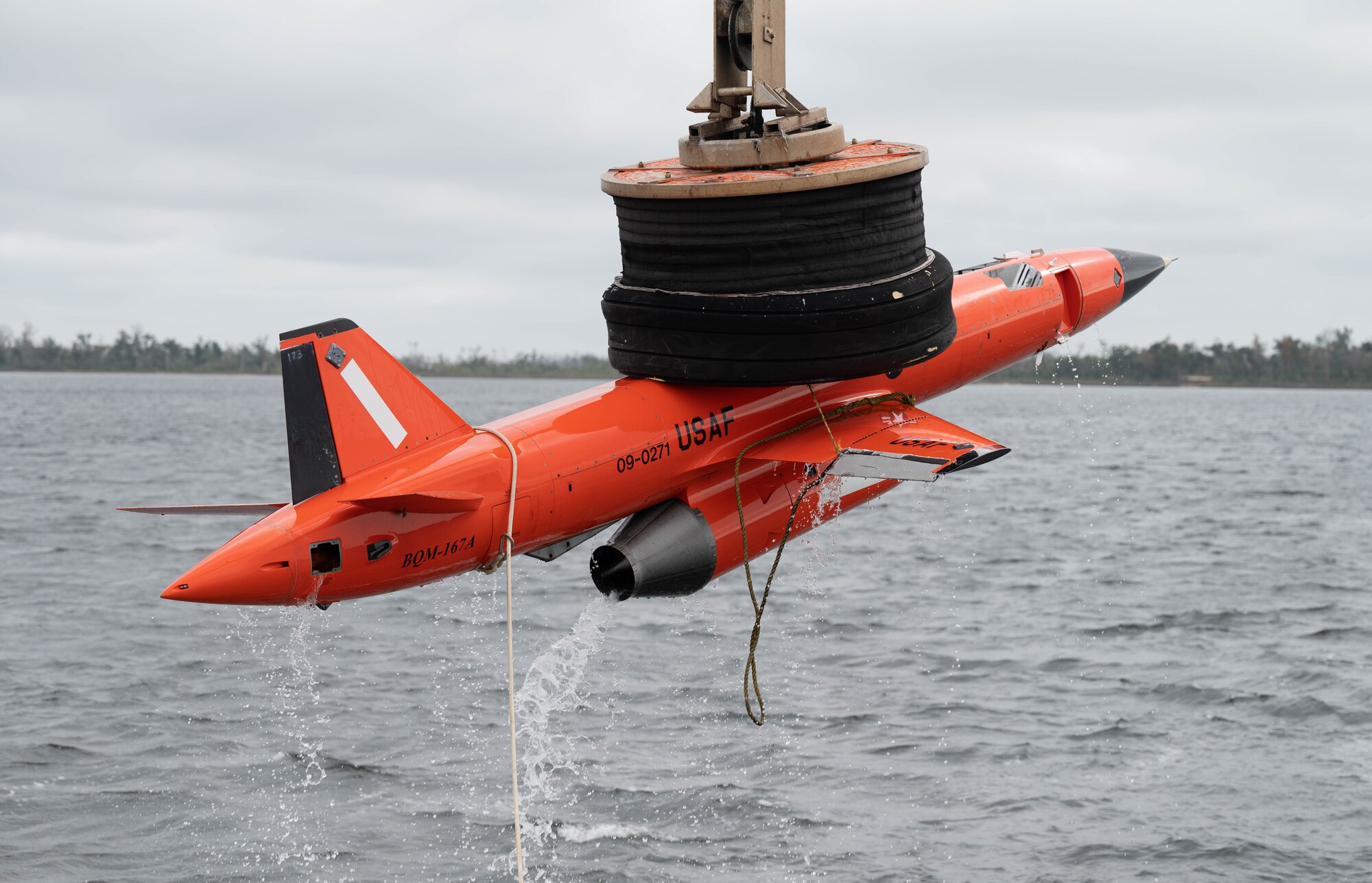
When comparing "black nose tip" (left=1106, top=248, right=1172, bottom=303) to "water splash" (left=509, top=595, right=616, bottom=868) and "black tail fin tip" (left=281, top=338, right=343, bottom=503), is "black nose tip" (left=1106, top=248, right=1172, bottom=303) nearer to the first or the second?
"water splash" (left=509, top=595, right=616, bottom=868)

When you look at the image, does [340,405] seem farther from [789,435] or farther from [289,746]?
[289,746]

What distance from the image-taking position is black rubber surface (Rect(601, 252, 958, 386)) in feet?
33.4

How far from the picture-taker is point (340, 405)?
32.5 ft

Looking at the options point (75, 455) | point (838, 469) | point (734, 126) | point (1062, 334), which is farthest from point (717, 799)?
point (75, 455)

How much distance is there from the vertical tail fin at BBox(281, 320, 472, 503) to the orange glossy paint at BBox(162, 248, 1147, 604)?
0.02m

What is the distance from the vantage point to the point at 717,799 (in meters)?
18.3

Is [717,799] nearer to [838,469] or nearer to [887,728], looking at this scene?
[887,728]

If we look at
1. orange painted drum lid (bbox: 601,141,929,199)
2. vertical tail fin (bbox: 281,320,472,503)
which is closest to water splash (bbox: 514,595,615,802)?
vertical tail fin (bbox: 281,320,472,503)

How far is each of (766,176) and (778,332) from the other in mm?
1080

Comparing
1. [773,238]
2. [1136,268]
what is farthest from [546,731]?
[773,238]

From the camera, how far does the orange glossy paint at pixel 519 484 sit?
9.46m

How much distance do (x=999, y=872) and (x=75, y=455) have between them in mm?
63328

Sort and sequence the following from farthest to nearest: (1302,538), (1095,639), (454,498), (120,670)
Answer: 1. (1302,538)
2. (1095,639)
3. (120,670)
4. (454,498)

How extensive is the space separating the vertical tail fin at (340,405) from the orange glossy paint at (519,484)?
0.05 feet
